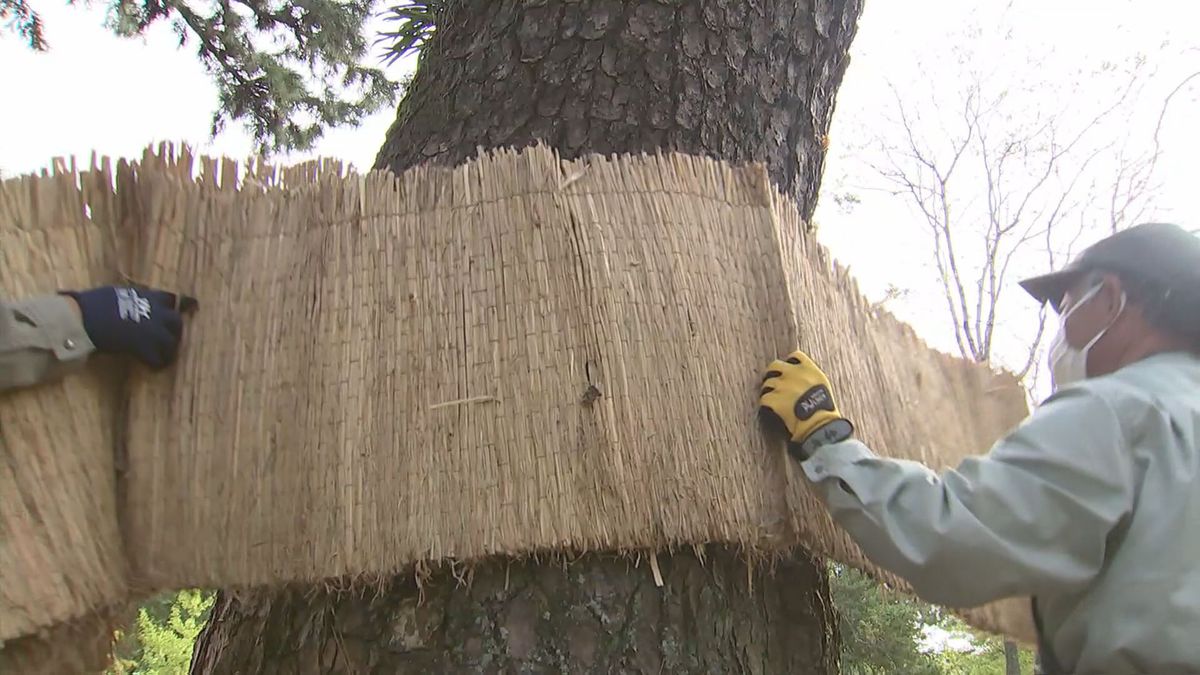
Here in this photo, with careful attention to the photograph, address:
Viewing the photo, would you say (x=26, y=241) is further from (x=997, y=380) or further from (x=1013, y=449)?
(x=997, y=380)

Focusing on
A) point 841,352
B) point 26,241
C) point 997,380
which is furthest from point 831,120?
point 26,241

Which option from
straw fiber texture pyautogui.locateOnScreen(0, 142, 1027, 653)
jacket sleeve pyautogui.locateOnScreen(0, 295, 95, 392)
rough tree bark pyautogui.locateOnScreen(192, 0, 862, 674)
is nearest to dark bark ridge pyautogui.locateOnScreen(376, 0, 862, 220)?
rough tree bark pyautogui.locateOnScreen(192, 0, 862, 674)

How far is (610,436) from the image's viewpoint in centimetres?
126

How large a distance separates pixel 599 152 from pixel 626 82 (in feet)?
0.46

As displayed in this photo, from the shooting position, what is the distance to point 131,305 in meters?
1.28

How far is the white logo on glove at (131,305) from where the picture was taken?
4.14 feet

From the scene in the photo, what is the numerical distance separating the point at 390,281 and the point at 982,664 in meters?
9.79

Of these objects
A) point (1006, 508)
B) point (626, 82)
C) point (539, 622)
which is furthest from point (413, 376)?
point (1006, 508)

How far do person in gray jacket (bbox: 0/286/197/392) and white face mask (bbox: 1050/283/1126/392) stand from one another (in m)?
1.32

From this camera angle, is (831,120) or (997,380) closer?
(831,120)

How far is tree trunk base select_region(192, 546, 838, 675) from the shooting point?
1271 millimetres

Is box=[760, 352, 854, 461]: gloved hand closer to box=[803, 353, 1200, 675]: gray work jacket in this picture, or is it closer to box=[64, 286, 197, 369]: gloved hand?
box=[803, 353, 1200, 675]: gray work jacket

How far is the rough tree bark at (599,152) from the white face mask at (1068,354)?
506 mm

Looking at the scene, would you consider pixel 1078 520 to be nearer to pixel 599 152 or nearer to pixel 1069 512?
pixel 1069 512
